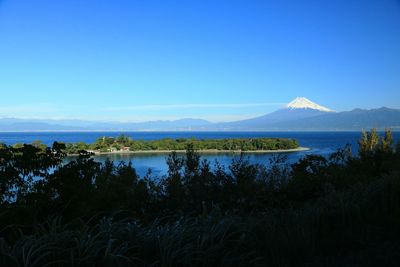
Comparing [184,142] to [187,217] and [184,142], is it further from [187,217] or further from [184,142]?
[187,217]

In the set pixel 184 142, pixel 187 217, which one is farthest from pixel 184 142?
pixel 187 217

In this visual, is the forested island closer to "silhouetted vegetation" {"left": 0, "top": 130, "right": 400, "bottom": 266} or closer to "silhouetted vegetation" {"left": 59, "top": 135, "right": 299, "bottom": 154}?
"silhouetted vegetation" {"left": 59, "top": 135, "right": 299, "bottom": 154}

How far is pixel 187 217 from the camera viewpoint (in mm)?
4121

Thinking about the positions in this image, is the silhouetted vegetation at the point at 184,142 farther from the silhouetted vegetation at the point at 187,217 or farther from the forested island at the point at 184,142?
the silhouetted vegetation at the point at 187,217

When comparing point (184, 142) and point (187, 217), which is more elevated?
point (187, 217)

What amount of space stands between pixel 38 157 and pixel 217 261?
9.83 ft

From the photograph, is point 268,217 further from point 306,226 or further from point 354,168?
point 354,168

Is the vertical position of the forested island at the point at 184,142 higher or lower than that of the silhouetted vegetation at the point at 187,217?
lower

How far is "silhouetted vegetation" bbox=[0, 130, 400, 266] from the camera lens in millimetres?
2947

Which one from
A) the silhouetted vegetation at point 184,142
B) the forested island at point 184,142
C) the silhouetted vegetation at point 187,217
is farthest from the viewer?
the silhouetted vegetation at point 184,142

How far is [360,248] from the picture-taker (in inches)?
148

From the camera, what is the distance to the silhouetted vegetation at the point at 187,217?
2947mm

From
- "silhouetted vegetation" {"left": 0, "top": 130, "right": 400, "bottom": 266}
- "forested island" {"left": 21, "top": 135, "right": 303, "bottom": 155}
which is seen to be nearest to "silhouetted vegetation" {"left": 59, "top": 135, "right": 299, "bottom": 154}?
"forested island" {"left": 21, "top": 135, "right": 303, "bottom": 155}

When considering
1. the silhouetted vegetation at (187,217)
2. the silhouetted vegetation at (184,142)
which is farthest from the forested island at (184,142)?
the silhouetted vegetation at (187,217)
